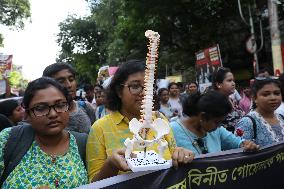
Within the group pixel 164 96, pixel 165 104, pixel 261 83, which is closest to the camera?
pixel 261 83

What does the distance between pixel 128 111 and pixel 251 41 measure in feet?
44.7

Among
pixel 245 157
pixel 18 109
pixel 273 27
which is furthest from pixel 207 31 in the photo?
pixel 245 157

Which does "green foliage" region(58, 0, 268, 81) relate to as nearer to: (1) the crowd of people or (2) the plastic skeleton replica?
(1) the crowd of people

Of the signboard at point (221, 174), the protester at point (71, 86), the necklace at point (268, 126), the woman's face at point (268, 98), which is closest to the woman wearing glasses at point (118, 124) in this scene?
the signboard at point (221, 174)

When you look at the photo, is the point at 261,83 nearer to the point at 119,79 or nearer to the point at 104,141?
the point at 119,79

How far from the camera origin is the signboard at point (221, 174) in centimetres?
212

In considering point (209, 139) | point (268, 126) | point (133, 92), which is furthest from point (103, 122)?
point (268, 126)

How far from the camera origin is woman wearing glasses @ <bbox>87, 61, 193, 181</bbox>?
90.4 inches

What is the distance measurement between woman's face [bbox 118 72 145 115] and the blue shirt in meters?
0.65

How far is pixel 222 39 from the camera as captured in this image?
1784cm

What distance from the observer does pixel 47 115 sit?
2248 millimetres

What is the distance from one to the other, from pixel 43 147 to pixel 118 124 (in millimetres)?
465

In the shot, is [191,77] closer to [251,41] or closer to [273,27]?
[251,41]

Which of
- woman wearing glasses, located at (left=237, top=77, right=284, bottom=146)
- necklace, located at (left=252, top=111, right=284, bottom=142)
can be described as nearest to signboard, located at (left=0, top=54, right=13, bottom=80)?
woman wearing glasses, located at (left=237, top=77, right=284, bottom=146)
